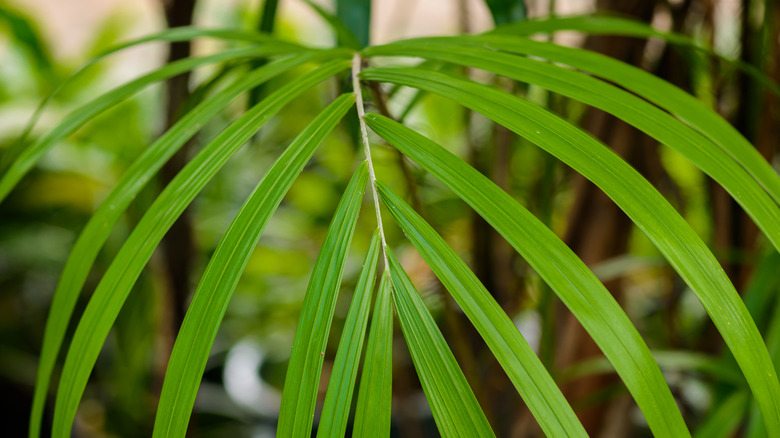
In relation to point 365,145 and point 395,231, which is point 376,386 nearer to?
point 365,145

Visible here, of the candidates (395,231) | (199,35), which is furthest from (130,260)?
(395,231)

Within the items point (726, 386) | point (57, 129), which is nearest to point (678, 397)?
point (726, 386)

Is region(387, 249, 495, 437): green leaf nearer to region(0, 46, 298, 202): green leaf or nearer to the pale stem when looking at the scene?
the pale stem

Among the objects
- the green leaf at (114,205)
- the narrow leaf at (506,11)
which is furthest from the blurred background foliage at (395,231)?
the green leaf at (114,205)

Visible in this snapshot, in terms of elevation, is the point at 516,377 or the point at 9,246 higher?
the point at 9,246

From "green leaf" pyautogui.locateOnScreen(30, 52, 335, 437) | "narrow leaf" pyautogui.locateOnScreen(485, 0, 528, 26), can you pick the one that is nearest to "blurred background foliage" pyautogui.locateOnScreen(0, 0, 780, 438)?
"narrow leaf" pyautogui.locateOnScreen(485, 0, 528, 26)

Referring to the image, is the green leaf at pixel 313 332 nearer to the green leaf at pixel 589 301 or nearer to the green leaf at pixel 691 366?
the green leaf at pixel 589 301

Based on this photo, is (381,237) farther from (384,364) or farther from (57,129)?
(57,129)

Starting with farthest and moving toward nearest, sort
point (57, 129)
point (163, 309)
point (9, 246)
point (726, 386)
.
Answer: point (9, 246)
point (163, 309)
point (726, 386)
point (57, 129)
